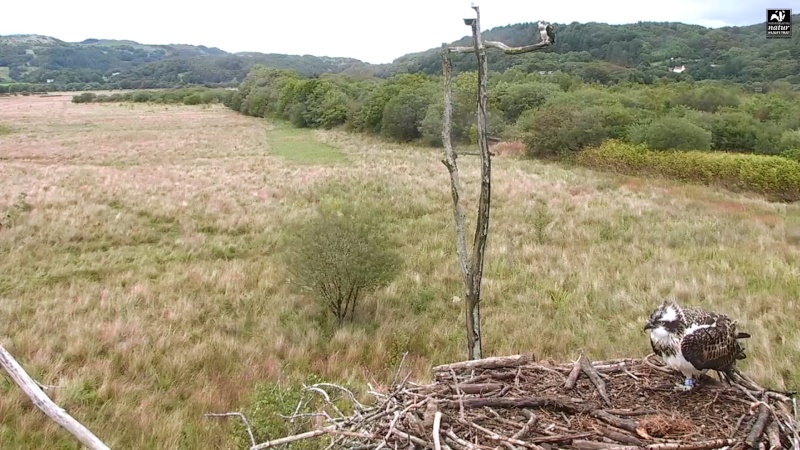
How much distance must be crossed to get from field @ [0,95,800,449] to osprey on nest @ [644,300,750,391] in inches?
127

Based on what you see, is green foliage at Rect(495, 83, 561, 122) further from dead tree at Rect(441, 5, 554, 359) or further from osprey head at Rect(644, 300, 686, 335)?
osprey head at Rect(644, 300, 686, 335)

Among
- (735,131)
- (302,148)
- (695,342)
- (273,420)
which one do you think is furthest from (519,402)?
(302,148)

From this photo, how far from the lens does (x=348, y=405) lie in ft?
17.5

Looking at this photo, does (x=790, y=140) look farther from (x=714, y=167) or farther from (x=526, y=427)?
(x=526, y=427)

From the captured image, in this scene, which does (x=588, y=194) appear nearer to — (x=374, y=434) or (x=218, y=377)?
(x=218, y=377)

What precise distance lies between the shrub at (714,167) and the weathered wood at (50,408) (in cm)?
2679

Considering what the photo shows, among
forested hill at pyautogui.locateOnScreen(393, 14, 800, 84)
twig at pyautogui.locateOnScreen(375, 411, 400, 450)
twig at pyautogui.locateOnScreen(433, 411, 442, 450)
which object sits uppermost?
forested hill at pyautogui.locateOnScreen(393, 14, 800, 84)

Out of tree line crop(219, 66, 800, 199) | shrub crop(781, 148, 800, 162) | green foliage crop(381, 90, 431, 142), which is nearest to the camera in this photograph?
shrub crop(781, 148, 800, 162)

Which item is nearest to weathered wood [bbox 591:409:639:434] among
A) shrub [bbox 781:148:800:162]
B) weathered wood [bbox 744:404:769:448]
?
weathered wood [bbox 744:404:769:448]

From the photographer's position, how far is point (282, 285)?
10156mm

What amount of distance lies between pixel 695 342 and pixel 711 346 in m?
0.09

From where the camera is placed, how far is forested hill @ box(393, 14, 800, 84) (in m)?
53.5

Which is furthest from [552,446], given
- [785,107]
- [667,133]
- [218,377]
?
[785,107]

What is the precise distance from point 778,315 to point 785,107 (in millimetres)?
32508
